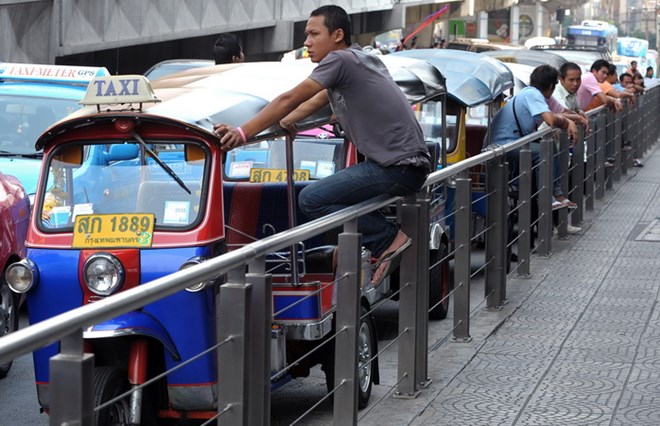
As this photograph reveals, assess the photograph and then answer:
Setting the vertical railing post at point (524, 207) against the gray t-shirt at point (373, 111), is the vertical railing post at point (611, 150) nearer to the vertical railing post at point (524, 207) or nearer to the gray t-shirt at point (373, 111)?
the vertical railing post at point (524, 207)

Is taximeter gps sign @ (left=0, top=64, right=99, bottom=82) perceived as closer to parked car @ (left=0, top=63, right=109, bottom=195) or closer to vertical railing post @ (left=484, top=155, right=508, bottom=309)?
parked car @ (left=0, top=63, right=109, bottom=195)

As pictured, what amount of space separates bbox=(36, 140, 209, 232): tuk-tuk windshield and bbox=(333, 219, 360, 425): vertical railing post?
95cm

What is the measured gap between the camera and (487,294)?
9781mm

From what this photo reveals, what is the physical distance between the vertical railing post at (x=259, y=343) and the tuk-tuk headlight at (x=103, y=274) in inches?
69.9

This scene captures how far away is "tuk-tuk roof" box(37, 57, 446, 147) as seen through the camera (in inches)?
267

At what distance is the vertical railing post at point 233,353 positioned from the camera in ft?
15.7

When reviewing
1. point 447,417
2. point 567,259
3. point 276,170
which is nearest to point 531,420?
point 447,417

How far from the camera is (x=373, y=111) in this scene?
714 cm

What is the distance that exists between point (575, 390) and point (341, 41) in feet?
7.25

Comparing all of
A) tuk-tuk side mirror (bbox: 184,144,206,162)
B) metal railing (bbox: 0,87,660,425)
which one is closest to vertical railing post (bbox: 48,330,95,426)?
metal railing (bbox: 0,87,660,425)

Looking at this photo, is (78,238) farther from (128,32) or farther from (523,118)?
(128,32)

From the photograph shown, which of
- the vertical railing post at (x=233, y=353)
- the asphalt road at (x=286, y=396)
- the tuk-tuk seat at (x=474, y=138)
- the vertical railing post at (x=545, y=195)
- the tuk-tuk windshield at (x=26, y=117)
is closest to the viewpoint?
the vertical railing post at (x=233, y=353)

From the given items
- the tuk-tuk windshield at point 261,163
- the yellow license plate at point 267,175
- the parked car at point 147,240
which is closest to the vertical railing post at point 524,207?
the tuk-tuk windshield at point 261,163

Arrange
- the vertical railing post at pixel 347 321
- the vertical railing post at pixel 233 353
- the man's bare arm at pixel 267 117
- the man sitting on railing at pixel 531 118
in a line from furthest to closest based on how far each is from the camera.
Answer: the man sitting on railing at pixel 531 118 < the man's bare arm at pixel 267 117 < the vertical railing post at pixel 347 321 < the vertical railing post at pixel 233 353
